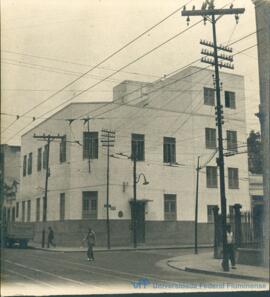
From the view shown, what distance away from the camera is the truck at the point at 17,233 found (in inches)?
1399

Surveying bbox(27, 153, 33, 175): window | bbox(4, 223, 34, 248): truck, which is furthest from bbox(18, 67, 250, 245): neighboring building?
bbox(27, 153, 33, 175): window

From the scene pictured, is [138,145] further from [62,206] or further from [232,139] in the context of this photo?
[232,139]

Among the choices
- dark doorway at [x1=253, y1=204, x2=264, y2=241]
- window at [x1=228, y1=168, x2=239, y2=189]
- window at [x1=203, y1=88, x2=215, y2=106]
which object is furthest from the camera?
window at [x1=228, y1=168, x2=239, y2=189]

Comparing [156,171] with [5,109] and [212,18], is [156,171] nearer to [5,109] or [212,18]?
[212,18]

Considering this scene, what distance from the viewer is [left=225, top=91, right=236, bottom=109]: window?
46484 mm

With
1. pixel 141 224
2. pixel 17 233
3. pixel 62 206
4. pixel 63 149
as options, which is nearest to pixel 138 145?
pixel 63 149

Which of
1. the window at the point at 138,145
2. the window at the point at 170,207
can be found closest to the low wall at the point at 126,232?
the window at the point at 170,207

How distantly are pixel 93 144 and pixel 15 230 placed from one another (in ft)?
32.0

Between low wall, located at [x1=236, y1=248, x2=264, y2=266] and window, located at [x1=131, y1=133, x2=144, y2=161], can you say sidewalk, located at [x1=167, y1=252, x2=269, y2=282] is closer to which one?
low wall, located at [x1=236, y1=248, x2=264, y2=266]

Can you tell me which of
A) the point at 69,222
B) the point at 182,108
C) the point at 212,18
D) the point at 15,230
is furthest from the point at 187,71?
the point at 212,18

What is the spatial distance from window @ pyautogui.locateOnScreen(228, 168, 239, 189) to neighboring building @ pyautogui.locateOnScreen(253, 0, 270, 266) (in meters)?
24.2

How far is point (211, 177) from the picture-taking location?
148ft

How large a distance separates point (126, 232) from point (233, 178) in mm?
12132

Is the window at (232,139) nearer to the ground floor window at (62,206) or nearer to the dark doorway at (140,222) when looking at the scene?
the dark doorway at (140,222)
